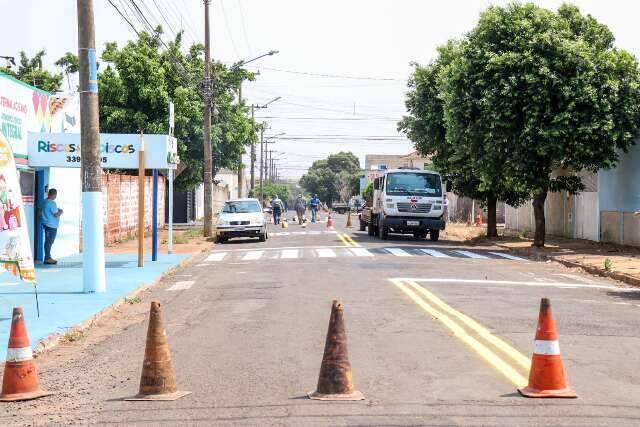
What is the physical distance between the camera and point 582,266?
20.6 metres

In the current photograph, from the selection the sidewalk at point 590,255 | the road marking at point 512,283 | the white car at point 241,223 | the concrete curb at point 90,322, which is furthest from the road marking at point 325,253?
the road marking at point 512,283

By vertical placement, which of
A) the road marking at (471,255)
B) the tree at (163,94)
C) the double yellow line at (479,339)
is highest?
the tree at (163,94)

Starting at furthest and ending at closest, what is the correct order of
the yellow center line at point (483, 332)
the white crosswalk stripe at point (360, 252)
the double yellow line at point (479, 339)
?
the white crosswalk stripe at point (360, 252), the yellow center line at point (483, 332), the double yellow line at point (479, 339)

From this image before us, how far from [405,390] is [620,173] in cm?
2213

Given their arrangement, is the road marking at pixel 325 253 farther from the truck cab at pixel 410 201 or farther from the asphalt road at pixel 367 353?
the truck cab at pixel 410 201

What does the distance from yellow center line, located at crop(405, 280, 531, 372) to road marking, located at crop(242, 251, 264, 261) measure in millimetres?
9130

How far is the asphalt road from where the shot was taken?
631 cm

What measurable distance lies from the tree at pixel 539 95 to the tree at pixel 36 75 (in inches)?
1053

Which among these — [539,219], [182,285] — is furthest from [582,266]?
[182,285]

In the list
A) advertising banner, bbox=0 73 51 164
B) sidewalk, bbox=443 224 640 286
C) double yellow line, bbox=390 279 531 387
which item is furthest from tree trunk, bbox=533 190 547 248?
advertising banner, bbox=0 73 51 164

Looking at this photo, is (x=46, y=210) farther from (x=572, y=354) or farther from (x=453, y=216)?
(x=453, y=216)

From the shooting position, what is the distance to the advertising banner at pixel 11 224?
10.3 m

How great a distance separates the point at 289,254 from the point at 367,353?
608 inches

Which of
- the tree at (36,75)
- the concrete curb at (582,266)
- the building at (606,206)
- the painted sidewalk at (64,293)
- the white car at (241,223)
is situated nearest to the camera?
the painted sidewalk at (64,293)
